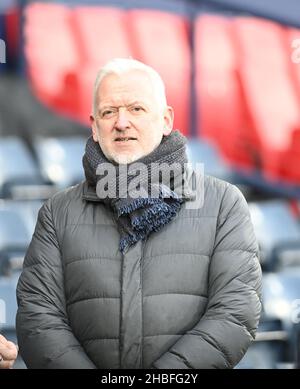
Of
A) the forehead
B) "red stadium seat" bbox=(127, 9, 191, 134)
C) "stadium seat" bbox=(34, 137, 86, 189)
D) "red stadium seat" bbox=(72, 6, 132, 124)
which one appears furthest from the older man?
"red stadium seat" bbox=(72, 6, 132, 124)

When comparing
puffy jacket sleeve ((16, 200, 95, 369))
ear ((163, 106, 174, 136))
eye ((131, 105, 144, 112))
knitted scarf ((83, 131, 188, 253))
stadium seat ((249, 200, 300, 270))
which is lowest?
stadium seat ((249, 200, 300, 270))

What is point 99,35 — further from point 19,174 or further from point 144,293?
point 144,293

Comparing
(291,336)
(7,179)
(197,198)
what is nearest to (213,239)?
(197,198)

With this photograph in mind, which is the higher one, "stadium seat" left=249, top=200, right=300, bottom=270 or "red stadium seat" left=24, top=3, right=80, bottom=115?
"red stadium seat" left=24, top=3, right=80, bottom=115

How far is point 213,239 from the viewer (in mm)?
1509

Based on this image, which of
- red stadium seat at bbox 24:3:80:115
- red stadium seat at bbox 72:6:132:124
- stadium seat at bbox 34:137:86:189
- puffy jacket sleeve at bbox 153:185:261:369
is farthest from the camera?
red stadium seat at bbox 72:6:132:124

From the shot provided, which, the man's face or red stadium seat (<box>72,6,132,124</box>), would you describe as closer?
the man's face

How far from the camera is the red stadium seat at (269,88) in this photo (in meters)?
3.43

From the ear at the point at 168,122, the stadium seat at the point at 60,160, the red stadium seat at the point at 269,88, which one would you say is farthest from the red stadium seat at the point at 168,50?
the ear at the point at 168,122

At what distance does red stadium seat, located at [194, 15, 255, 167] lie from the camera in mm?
3432

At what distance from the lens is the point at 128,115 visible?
1.50 meters

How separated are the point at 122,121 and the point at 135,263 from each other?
20 cm

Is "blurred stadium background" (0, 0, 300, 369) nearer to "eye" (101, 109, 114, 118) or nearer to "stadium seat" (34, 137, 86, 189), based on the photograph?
"stadium seat" (34, 137, 86, 189)
